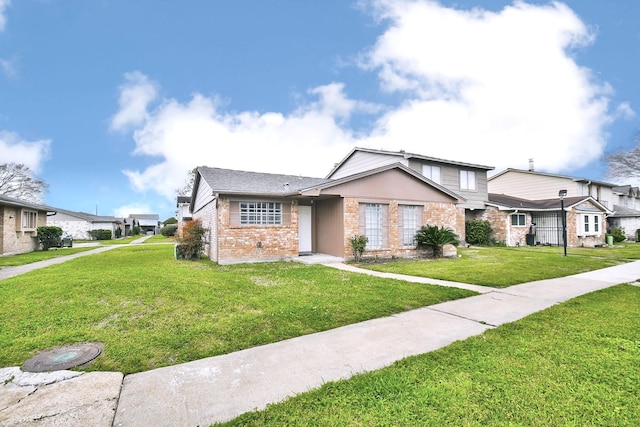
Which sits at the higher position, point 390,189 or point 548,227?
point 390,189

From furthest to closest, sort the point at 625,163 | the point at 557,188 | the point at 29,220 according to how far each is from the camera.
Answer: the point at 625,163 < the point at 557,188 < the point at 29,220

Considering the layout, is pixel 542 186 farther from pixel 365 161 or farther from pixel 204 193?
pixel 204 193

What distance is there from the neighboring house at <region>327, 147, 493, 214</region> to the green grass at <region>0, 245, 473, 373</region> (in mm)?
11838

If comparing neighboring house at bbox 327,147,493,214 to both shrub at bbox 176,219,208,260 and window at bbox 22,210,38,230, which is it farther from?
window at bbox 22,210,38,230

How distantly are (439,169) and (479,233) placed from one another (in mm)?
5356

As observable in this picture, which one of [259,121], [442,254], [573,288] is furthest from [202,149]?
[573,288]

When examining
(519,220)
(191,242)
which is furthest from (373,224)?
(519,220)

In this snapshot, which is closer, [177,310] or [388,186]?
[177,310]

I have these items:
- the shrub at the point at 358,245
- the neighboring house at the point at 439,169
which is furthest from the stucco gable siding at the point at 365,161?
the shrub at the point at 358,245

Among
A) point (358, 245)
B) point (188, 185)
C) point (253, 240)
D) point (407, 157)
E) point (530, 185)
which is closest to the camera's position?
point (358, 245)

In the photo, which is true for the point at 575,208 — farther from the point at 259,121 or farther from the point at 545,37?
the point at 259,121

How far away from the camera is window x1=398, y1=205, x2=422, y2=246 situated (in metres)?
13.9

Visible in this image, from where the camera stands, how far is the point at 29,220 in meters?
19.7

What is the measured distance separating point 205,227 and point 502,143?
21.9m
